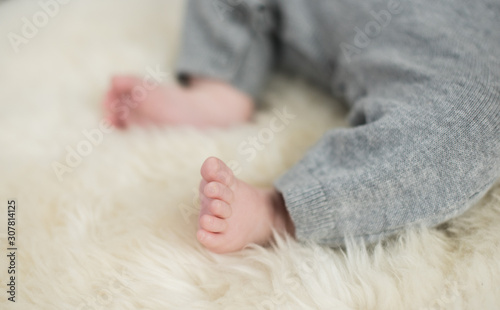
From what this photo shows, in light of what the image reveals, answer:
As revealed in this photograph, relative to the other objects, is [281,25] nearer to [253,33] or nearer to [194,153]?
[253,33]

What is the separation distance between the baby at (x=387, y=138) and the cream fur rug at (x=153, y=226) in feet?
0.12

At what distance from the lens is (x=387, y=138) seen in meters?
0.48

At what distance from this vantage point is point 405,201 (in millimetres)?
464

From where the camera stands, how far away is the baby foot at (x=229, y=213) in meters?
0.46

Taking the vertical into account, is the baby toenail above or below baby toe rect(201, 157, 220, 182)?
below

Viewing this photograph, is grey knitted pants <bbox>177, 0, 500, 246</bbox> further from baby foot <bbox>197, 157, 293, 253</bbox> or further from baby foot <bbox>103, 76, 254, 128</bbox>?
baby foot <bbox>103, 76, 254, 128</bbox>

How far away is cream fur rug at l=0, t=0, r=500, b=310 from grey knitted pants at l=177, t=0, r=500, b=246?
0.12ft

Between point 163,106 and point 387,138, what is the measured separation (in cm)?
38

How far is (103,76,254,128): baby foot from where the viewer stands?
714 millimetres

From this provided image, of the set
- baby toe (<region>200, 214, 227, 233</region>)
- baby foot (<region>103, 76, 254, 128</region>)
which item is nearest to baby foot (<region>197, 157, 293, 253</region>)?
baby toe (<region>200, 214, 227, 233</region>)

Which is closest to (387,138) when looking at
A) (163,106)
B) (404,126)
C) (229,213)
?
(404,126)

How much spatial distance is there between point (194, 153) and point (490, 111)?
0.38 meters

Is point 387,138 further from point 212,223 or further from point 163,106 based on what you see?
point 163,106

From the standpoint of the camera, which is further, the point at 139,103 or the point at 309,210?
the point at 139,103
